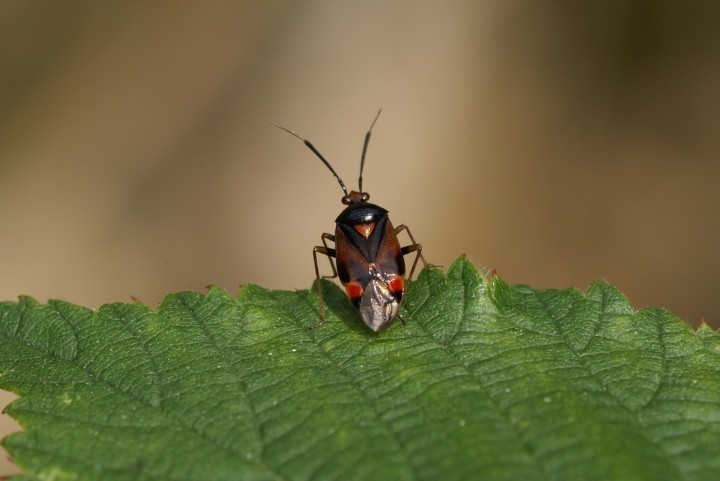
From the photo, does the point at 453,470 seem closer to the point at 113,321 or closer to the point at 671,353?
the point at 671,353

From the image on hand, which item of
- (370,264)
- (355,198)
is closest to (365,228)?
(370,264)

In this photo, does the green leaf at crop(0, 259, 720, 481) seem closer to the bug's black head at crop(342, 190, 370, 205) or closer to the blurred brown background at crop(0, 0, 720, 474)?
the bug's black head at crop(342, 190, 370, 205)

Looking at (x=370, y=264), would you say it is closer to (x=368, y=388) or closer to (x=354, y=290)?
(x=354, y=290)

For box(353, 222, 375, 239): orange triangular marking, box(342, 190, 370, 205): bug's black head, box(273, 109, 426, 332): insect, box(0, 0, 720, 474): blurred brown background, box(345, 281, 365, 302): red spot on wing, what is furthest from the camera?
box(0, 0, 720, 474): blurred brown background

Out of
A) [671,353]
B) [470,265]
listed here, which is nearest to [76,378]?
[470,265]

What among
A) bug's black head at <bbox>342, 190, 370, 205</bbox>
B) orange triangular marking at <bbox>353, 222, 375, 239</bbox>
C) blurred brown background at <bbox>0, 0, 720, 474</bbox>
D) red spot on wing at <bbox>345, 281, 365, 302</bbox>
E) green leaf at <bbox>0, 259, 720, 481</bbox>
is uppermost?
blurred brown background at <bbox>0, 0, 720, 474</bbox>

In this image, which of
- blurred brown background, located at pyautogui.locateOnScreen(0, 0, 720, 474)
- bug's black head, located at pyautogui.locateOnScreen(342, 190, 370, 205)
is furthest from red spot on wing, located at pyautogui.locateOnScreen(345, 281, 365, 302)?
blurred brown background, located at pyautogui.locateOnScreen(0, 0, 720, 474)
